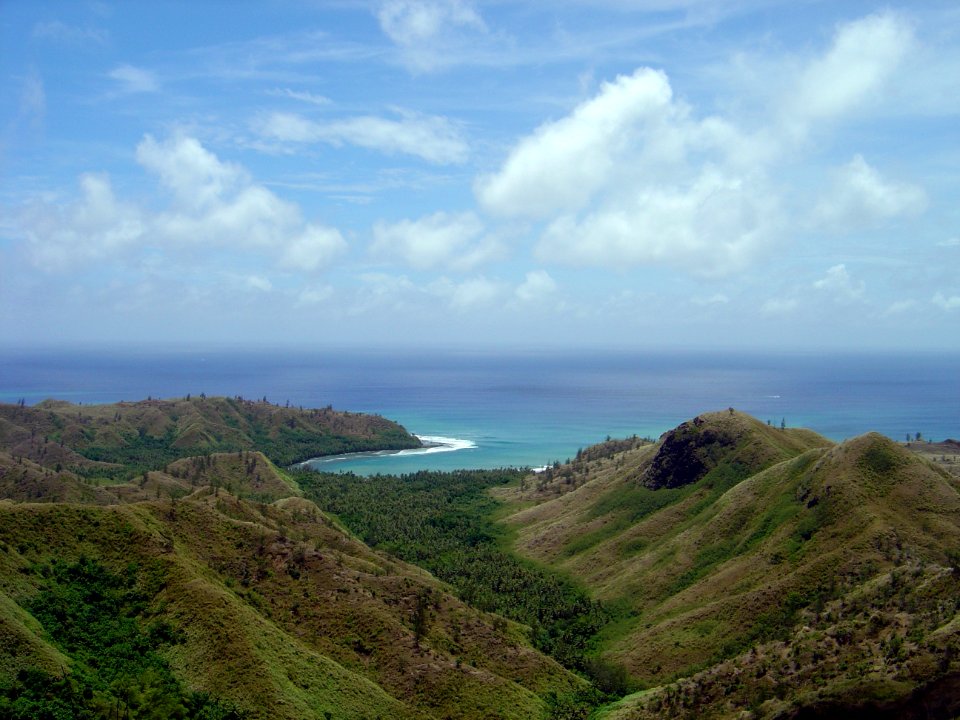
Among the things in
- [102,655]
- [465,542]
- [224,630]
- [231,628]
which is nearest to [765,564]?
[465,542]

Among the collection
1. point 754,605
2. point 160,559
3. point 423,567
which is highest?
point 160,559

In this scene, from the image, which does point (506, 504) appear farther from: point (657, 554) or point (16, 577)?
point (16, 577)

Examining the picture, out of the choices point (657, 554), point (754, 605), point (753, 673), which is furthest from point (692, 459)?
point (753, 673)

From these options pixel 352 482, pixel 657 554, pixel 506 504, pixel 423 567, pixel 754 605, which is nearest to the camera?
pixel 754 605

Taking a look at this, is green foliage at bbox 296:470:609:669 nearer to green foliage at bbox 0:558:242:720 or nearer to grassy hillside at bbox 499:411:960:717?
grassy hillside at bbox 499:411:960:717

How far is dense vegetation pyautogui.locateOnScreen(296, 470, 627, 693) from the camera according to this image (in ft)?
285

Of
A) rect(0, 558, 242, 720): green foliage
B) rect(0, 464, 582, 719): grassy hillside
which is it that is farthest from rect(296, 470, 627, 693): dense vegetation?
rect(0, 558, 242, 720): green foliage

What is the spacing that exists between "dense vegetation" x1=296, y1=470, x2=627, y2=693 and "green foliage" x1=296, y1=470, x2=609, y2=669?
0.13m

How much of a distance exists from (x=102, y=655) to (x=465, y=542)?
78.3 meters

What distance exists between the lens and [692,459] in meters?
120

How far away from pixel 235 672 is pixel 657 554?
200 ft

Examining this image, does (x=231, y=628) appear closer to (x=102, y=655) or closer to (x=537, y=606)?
(x=102, y=655)

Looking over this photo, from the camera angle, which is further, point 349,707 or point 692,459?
point 692,459

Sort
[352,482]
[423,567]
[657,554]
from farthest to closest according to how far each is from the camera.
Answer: [352,482] < [423,567] < [657,554]
